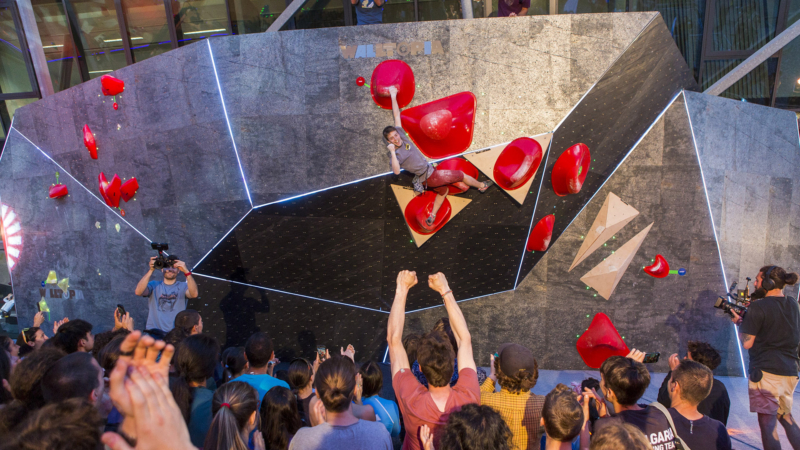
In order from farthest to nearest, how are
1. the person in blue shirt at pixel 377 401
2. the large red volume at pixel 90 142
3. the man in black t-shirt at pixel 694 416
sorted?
the large red volume at pixel 90 142 < the person in blue shirt at pixel 377 401 < the man in black t-shirt at pixel 694 416

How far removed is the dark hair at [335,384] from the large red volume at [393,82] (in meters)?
3.39

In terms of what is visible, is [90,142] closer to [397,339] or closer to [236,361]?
[236,361]

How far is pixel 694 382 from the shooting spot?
7.54 feet

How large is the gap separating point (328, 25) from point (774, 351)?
5966 millimetres

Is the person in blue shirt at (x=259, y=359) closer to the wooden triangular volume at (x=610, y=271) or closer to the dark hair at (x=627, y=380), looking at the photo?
the dark hair at (x=627, y=380)

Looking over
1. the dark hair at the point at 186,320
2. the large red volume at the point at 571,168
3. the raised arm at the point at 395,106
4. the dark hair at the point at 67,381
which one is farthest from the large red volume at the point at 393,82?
the dark hair at the point at 67,381

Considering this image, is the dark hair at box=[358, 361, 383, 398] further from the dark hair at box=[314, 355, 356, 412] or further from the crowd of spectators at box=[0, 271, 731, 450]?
the dark hair at box=[314, 355, 356, 412]

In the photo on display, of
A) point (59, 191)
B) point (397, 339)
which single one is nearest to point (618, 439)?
point (397, 339)

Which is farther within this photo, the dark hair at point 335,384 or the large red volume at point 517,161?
the large red volume at point 517,161

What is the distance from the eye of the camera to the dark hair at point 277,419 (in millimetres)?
2336

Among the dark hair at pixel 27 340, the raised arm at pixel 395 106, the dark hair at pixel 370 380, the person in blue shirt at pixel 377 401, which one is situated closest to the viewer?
the person in blue shirt at pixel 377 401

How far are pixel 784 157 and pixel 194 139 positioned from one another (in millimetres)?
7019

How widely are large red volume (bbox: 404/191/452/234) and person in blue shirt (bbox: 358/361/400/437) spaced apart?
243 centimetres

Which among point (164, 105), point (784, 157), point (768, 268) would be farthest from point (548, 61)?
point (164, 105)
